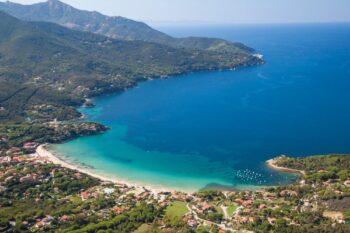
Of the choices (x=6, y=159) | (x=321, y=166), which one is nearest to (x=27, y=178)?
(x=6, y=159)

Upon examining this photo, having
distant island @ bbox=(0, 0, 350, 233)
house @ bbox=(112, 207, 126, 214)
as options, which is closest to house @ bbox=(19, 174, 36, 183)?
distant island @ bbox=(0, 0, 350, 233)

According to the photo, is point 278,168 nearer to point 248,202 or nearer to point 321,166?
point 321,166

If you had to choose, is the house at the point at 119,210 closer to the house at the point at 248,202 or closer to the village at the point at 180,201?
the village at the point at 180,201

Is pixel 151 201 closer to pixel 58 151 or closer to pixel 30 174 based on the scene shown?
pixel 30 174

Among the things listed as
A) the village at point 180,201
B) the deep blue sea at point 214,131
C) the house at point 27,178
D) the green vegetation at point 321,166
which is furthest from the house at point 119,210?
the green vegetation at point 321,166

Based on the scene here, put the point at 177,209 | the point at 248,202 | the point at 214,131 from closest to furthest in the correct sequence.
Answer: the point at 177,209, the point at 248,202, the point at 214,131
